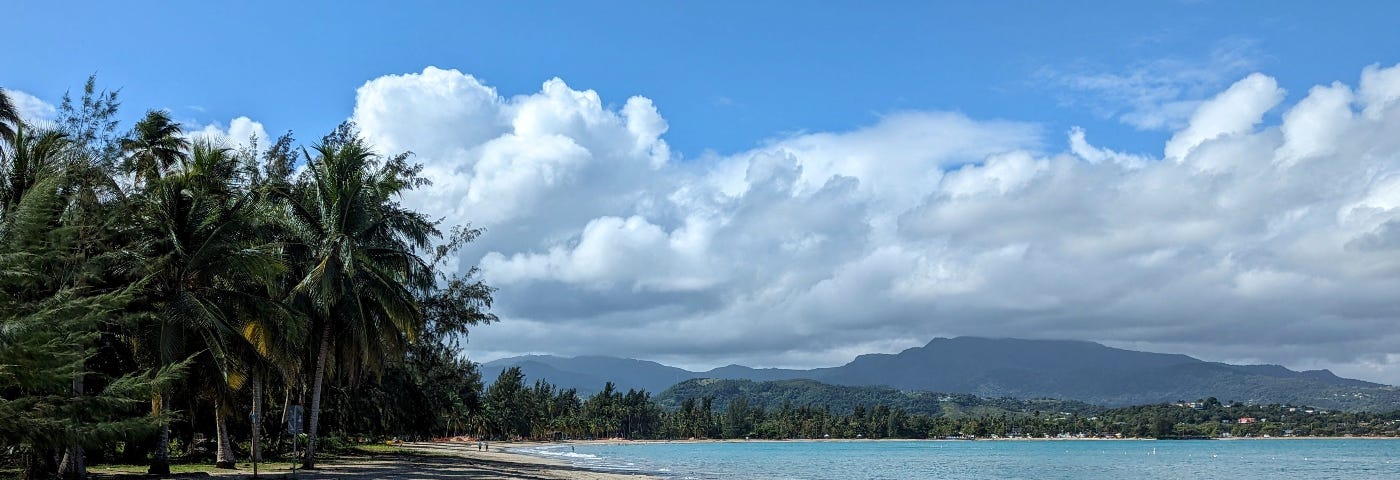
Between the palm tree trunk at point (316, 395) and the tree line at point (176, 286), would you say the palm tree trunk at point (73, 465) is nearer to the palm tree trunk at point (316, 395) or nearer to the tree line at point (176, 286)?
the tree line at point (176, 286)

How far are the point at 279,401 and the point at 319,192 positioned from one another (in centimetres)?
1644

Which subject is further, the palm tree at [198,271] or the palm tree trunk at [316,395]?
the palm tree trunk at [316,395]

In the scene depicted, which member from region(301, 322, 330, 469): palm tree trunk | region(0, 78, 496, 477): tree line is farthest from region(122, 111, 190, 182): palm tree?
region(301, 322, 330, 469): palm tree trunk

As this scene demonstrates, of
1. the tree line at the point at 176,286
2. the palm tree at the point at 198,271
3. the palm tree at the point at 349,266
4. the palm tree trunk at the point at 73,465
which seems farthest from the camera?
the palm tree at the point at 349,266

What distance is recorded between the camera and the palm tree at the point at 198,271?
86.7ft

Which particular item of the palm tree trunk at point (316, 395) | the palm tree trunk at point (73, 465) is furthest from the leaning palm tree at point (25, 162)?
the palm tree trunk at point (316, 395)

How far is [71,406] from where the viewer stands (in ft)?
66.5

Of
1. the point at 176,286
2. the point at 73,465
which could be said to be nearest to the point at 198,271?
the point at 176,286

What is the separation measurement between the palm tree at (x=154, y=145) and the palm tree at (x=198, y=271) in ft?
9.66

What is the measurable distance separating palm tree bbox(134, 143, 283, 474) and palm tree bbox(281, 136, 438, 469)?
350 centimetres

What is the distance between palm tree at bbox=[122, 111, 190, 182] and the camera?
1233 inches

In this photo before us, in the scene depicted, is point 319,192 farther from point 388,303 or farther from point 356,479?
point 356,479

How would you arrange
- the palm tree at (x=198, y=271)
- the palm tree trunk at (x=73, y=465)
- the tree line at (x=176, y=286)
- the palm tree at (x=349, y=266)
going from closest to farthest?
the tree line at (x=176, y=286) < the palm tree trunk at (x=73, y=465) < the palm tree at (x=198, y=271) < the palm tree at (x=349, y=266)

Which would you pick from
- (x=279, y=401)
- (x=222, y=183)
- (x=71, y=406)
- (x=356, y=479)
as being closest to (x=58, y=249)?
(x=71, y=406)
